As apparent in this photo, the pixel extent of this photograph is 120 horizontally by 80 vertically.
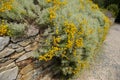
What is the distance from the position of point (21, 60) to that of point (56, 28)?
81cm

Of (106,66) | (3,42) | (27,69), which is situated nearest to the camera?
(3,42)

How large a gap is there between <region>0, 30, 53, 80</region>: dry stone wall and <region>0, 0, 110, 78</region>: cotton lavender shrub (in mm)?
148

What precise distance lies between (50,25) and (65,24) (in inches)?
10.5

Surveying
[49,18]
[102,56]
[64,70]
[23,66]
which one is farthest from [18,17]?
[102,56]

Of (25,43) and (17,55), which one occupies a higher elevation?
(25,43)

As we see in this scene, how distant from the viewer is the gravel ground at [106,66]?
15.8 ft

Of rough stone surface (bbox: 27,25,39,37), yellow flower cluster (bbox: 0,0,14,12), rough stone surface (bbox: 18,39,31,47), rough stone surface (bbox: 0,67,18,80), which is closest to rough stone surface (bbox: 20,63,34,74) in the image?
rough stone surface (bbox: 0,67,18,80)

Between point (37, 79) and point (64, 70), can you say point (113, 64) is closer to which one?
point (64, 70)

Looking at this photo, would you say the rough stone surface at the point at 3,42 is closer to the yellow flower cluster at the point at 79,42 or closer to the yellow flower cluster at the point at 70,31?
the yellow flower cluster at the point at 70,31

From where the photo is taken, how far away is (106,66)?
17.6 feet

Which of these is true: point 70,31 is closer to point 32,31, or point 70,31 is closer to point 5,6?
point 32,31

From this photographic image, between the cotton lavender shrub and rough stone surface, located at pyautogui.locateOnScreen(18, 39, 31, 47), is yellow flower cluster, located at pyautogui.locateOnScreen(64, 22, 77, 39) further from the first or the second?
rough stone surface, located at pyautogui.locateOnScreen(18, 39, 31, 47)

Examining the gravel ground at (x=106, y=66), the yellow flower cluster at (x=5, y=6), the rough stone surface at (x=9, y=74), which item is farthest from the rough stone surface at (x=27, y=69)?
the gravel ground at (x=106, y=66)

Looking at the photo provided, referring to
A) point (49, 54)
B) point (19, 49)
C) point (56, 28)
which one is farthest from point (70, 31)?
point (19, 49)
